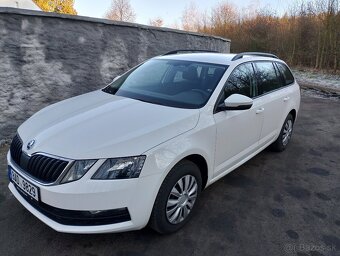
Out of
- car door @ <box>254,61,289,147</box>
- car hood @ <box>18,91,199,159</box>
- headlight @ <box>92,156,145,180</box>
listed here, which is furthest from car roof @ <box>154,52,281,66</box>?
headlight @ <box>92,156,145,180</box>

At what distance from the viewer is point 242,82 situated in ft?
11.4

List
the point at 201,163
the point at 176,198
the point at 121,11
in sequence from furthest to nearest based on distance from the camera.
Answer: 1. the point at 121,11
2. the point at 201,163
3. the point at 176,198

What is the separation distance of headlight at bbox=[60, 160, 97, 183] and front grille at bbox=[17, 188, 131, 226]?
253 mm

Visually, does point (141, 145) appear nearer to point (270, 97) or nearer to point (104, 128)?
point (104, 128)

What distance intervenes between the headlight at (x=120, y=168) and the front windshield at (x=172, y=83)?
87 cm

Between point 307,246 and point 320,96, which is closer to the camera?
point 307,246

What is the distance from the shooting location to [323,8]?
16.2 meters

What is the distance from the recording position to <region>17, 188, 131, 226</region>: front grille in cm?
223

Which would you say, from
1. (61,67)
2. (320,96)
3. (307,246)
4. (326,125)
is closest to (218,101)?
(307,246)

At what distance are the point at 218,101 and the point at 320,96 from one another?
8.68 meters

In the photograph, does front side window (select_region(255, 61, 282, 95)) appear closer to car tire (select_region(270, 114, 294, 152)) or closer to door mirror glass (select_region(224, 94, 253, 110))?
car tire (select_region(270, 114, 294, 152))

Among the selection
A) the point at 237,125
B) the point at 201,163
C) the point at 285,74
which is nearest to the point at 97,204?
the point at 201,163

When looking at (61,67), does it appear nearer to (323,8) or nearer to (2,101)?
(2,101)

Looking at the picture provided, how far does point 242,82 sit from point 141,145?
1.71 m
